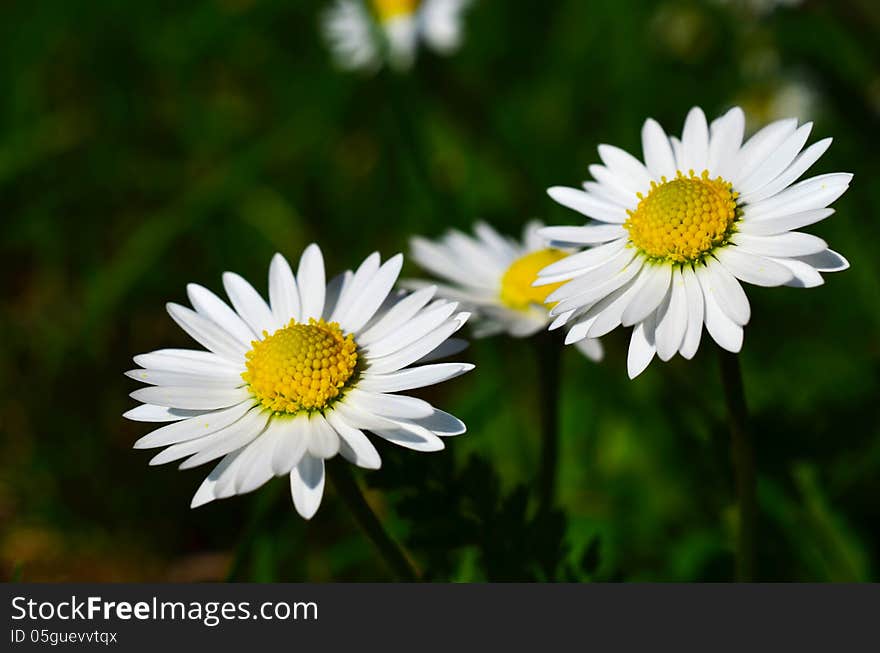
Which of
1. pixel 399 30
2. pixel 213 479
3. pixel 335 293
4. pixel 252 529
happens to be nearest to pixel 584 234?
pixel 335 293

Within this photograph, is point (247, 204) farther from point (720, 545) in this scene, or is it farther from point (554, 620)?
point (554, 620)

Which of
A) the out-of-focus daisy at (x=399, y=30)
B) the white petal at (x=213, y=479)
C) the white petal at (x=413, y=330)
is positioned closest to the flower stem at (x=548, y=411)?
the white petal at (x=413, y=330)

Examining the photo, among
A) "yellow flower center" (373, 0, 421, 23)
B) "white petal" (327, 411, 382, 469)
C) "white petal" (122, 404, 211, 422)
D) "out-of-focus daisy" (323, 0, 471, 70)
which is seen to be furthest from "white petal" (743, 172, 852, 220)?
"yellow flower center" (373, 0, 421, 23)

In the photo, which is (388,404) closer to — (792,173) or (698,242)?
(698,242)

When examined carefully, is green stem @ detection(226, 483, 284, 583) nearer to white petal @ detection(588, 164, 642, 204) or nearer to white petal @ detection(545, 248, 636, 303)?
white petal @ detection(545, 248, 636, 303)

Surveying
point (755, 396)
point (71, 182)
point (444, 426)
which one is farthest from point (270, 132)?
point (444, 426)

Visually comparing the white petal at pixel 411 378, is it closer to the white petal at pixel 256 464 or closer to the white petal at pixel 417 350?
the white petal at pixel 417 350
